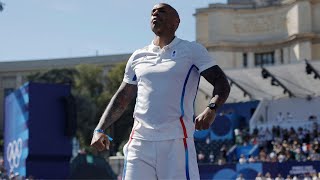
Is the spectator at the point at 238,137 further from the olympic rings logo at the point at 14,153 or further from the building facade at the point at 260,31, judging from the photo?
the building facade at the point at 260,31

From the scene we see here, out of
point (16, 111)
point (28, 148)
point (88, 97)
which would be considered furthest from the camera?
point (88, 97)

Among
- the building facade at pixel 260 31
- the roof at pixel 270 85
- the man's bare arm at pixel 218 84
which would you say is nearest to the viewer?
the man's bare arm at pixel 218 84

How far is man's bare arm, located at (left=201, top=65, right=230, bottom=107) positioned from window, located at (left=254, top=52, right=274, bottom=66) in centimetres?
5655

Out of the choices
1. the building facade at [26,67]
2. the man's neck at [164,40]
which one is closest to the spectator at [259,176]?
the man's neck at [164,40]

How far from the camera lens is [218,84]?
4.99 m

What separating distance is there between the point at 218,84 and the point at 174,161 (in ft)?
2.12

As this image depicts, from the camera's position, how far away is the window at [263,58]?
200 ft

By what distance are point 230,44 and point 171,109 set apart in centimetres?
5545

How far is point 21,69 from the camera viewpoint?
81188mm

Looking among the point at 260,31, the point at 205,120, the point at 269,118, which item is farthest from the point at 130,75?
the point at 260,31

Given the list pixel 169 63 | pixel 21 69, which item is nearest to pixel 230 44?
pixel 21 69

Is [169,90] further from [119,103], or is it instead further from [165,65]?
[119,103]

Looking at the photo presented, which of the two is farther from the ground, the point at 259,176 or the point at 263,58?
the point at 263,58

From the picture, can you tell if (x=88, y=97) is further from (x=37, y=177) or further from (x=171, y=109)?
(x=171, y=109)
